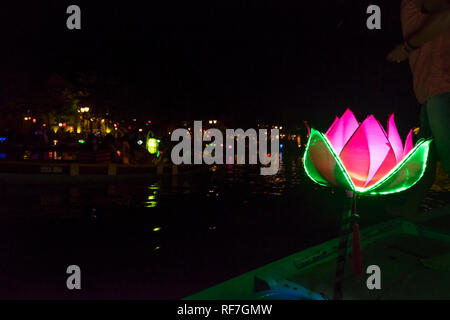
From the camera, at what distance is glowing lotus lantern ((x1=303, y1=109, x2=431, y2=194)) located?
7.64 ft

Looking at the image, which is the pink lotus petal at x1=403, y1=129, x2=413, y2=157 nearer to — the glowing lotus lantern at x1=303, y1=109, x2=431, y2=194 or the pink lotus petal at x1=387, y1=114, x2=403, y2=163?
the pink lotus petal at x1=387, y1=114, x2=403, y2=163

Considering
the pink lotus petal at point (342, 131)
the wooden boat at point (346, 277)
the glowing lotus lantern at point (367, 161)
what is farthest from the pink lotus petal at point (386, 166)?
the wooden boat at point (346, 277)

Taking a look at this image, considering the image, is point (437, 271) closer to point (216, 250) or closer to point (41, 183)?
point (216, 250)

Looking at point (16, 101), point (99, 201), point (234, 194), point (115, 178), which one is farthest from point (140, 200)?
point (16, 101)

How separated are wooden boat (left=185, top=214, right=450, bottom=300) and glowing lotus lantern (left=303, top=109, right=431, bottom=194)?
2.91ft

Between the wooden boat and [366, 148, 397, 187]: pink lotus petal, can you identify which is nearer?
[366, 148, 397, 187]: pink lotus petal

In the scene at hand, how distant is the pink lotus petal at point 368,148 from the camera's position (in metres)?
2.32

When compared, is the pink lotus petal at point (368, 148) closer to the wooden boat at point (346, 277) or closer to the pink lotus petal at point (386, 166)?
the pink lotus petal at point (386, 166)

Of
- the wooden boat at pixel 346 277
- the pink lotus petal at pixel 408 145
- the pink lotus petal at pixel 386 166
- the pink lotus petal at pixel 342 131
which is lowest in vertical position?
the wooden boat at pixel 346 277

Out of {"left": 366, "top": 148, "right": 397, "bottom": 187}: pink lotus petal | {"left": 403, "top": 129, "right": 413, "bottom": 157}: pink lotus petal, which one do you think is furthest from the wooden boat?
{"left": 403, "top": 129, "right": 413, "bottom": 157}: pink lotus petal

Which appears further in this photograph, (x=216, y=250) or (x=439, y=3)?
(x=216, y=250)

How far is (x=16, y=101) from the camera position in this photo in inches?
1148

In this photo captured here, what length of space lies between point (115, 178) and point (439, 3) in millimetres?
16225
